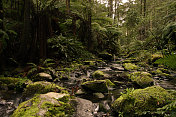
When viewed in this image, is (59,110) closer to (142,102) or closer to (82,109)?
(82,109)

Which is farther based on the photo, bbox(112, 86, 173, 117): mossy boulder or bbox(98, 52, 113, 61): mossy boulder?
bbox(98, 52, 113, 61): mossy boulder

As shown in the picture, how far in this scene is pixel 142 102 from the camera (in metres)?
2.11

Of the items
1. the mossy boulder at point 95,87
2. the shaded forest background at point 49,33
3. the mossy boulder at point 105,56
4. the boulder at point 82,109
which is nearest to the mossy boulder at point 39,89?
the boulder at point 82,109

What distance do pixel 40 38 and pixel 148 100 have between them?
5.43 metres

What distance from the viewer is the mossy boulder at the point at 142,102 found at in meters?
2.01

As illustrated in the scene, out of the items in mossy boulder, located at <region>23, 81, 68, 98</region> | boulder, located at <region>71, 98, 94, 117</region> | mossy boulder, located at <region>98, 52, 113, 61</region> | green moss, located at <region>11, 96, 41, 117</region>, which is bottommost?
boulder, located at <region>71, 98, 94, 117</region>

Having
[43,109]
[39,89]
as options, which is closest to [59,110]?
[43,109]

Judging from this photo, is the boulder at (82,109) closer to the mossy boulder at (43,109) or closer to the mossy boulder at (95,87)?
the mossy boulder at (43,109)

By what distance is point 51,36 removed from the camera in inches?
284

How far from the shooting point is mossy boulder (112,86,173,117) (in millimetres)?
2012

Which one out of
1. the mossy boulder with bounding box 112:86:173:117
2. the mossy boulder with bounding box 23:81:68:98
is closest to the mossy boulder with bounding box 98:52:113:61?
the mossy boulder with bounding box 23:81:68:98

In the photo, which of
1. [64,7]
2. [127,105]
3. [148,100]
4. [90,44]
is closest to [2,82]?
[127,105]

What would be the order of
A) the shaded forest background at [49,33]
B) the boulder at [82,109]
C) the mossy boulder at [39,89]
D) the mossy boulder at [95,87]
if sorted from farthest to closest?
1. the shaded forest background at [49,33]
2. the mossy boulder at [95,87]
3. the mossy boulder at [39,89]
4. the boulder at [82,109]

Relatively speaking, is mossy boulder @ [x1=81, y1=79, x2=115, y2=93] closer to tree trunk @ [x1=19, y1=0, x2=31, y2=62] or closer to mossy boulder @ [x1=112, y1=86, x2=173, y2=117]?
mossy boulder @ [x1=112, y1=86, x2=173, y2=117]
